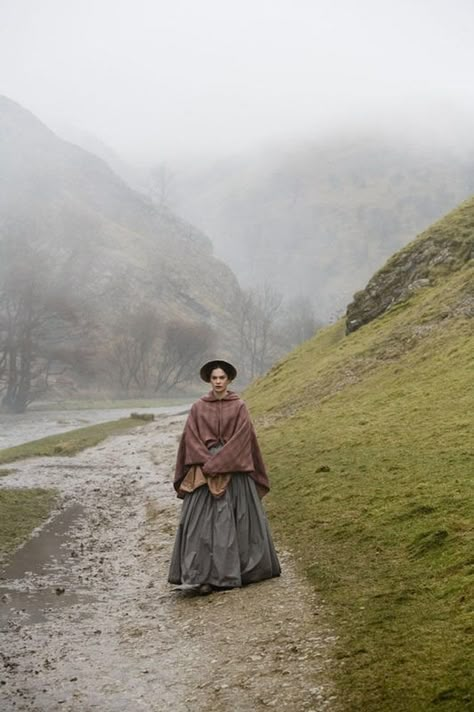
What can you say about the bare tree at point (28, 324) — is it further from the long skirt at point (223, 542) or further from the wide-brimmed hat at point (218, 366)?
the long skirt at point (223, 542)

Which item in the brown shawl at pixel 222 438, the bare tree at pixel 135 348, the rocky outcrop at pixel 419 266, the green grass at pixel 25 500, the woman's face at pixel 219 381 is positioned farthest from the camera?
the bare tree at pixel 135 348

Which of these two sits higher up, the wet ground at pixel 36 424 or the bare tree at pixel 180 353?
the bare tree at pixel 180 353

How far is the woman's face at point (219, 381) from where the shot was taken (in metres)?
12.9

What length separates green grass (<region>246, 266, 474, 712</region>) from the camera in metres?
8.34

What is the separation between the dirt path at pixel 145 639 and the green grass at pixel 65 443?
18.6 metres

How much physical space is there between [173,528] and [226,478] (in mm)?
6769

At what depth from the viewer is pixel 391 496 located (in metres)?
16.3

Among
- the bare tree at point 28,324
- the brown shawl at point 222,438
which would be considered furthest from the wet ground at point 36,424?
the brown shawl at point 222,438

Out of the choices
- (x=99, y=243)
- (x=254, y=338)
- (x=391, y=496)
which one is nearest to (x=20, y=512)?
(x=391, y=496)

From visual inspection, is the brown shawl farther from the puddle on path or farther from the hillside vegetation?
the puddle on path

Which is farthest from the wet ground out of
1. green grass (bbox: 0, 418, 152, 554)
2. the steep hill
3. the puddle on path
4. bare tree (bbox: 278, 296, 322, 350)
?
bare tree (bbox: 278, 296, 322, 350)

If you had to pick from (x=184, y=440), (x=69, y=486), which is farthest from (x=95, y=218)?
(x=184, y=440)

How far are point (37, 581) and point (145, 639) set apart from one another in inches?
165

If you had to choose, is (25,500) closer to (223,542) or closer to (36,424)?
(223,542)
